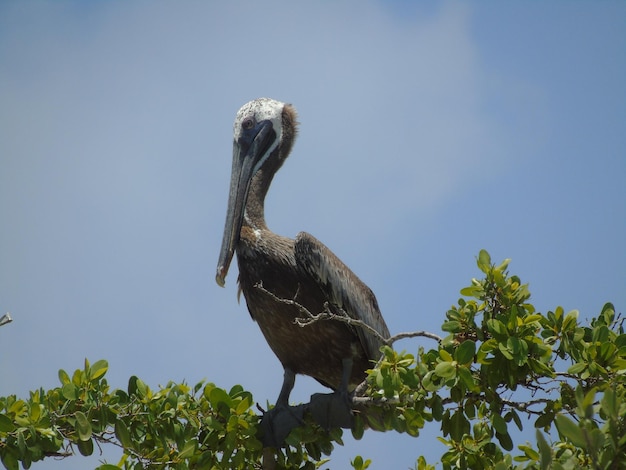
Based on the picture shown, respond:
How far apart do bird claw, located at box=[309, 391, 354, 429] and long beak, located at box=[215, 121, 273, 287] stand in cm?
115

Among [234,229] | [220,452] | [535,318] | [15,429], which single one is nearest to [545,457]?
[535,318]

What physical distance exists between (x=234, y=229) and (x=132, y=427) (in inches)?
66.5

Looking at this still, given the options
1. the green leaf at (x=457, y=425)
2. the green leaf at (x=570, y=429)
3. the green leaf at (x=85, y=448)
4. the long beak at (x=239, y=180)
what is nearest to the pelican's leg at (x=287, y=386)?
the long beak at (x=239, y=180)

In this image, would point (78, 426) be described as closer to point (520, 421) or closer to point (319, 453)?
point (319, 453)

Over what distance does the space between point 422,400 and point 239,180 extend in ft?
8.56

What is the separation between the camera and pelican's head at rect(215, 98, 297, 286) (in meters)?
5.64

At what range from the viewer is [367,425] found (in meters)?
4.41

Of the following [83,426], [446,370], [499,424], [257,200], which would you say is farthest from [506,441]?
[257,200]

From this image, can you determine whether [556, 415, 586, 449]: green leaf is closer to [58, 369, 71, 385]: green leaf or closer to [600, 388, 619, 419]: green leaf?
[600, 388, 619, 419]: green leaf

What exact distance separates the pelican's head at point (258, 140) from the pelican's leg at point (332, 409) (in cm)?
162

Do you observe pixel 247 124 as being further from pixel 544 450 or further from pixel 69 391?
pixel 544 450

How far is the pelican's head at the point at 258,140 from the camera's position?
5645mm

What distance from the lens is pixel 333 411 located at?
420cm

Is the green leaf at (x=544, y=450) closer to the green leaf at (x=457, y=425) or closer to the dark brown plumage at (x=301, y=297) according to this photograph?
the green leaf at (x=457, y=425)
